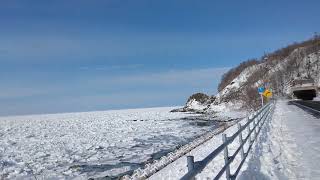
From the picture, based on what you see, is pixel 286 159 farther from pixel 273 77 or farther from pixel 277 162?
pixel 273 77

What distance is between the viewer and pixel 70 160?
69.6 feet

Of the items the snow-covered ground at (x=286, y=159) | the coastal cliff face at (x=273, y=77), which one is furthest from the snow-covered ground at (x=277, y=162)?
the coastal cliff face at (x=273, y=77)

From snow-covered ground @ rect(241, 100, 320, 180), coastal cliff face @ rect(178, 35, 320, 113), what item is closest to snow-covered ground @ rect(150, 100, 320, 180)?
snow-covered ground @ rect(241, 100, 320, 180)

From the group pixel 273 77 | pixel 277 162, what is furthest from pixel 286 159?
pixel 273 77

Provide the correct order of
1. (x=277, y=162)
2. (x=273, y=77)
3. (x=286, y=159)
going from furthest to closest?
1. (x=273, y=77)
2. (x=286, y=159)
3. (x=277, y=162)

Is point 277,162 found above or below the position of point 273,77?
below

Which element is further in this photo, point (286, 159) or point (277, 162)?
point (286, 159)

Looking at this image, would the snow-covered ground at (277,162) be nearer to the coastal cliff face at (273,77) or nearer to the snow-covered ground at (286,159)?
the snow-covered ground at (286,159)

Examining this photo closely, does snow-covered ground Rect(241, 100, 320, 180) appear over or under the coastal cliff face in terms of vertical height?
under

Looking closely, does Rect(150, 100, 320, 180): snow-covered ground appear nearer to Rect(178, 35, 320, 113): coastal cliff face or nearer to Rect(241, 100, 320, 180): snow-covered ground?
Rect(241, 100, 320, 180): snow-covered ground

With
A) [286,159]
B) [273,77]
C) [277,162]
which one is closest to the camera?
[277,162]

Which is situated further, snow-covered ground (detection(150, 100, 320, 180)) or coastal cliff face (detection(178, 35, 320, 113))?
coastal cliff face (detection(178, 35, 320, 113))

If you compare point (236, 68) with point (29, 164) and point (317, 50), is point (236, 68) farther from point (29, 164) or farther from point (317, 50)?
point (29, 164)

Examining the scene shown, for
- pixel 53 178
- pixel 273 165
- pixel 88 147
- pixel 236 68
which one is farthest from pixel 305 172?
pixel 236 68
